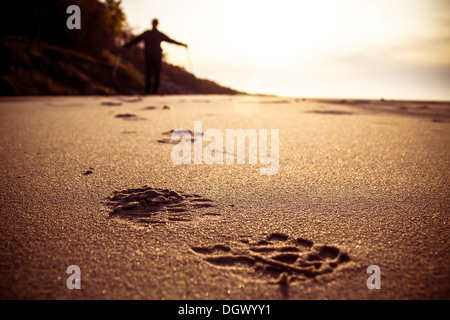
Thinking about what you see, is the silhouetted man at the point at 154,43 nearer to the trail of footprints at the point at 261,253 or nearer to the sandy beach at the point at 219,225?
the sandy beach at the point at 219,225

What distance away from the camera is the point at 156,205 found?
1069mm

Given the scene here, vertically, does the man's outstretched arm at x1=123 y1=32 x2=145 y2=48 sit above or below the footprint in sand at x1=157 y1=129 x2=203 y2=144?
above

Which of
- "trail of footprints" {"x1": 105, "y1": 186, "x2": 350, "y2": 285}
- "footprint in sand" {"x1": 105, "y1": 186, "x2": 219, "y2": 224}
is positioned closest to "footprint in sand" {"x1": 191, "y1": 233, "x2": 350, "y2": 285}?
"trail of footprints" {"x1": 105, "y1": 186, "x2": 350, "y2": 285}

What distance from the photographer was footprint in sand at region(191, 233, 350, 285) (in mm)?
708

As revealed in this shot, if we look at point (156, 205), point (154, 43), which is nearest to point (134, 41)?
point (154, 43)

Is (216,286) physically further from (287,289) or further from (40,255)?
(40,255)

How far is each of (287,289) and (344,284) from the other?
14 centimetres

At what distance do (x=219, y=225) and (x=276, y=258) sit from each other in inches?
8.8

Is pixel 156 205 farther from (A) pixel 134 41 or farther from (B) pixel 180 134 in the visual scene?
(A) pixel 134 41

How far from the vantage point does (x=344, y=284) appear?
67 cm

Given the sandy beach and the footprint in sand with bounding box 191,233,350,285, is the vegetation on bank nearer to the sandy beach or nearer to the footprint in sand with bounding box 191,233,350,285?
the sandy beach

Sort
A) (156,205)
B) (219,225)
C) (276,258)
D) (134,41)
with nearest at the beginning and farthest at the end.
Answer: (276,258), (219,225), (156,205), (134,41)

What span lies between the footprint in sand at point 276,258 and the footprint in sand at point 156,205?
22 cm
